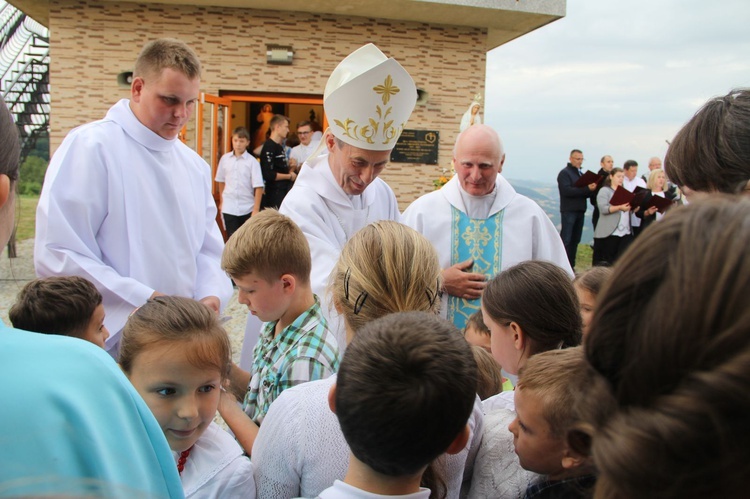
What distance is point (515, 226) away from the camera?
3619 mm

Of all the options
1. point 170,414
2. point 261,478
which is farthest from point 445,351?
point 170,414

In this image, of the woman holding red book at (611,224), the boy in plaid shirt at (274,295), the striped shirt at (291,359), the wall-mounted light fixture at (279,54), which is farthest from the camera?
the wall-mounted light fixture at (279,54)

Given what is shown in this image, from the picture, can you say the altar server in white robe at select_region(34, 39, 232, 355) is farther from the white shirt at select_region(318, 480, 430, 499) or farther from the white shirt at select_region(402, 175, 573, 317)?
the white shirt at select_region(318, 480, 430, 499)

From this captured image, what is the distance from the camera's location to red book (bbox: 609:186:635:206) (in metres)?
9.39

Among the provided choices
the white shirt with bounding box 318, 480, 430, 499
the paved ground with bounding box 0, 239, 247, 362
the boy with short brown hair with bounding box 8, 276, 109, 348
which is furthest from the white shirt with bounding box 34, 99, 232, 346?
the paved ground with bounding box 0, 239, 247, 362

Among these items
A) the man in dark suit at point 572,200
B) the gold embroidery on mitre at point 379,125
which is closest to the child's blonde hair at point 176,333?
the gold embroidery on mitre at point 379,125

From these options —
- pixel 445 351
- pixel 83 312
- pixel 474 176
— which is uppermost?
pixel 474 176

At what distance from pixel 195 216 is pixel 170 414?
1670mm

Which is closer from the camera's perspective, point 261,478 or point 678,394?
point 678,394

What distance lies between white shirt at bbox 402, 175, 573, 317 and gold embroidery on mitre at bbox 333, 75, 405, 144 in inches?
23.8

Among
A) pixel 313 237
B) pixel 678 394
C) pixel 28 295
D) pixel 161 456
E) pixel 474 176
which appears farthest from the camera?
pixel 474 176

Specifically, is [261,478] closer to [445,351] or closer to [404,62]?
[445,351]

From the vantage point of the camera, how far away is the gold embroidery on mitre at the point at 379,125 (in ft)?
10.4

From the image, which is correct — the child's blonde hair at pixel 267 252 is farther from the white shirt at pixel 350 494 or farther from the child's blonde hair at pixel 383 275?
the white shirt at pixel 350 494
